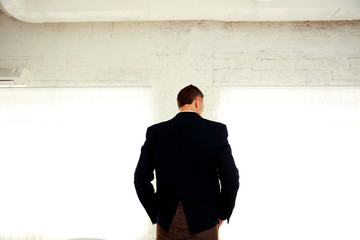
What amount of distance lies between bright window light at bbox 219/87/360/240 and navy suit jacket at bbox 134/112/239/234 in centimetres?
122

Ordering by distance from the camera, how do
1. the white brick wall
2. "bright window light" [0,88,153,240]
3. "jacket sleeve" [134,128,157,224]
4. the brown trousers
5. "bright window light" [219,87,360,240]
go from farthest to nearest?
1. the white brick wall
2. "bright window light" [0,88,153,240]
3. "bright window light" [219,87,360,240]
4. "jacket sleeve" [134,128,157,224]
5. the brown trousers

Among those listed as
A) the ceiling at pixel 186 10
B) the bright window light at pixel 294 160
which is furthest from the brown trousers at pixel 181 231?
the ceiling at pixel 186 10

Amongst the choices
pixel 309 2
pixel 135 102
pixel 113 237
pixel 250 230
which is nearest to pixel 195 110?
pixel 135 102

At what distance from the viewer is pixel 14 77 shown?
109 inches

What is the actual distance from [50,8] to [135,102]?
136 cm

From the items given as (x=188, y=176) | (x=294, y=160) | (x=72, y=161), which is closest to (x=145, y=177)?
(x=188, y=176)

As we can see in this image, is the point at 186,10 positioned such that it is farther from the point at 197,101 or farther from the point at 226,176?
the point at 226,176

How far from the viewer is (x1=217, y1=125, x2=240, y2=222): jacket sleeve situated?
4.46ft

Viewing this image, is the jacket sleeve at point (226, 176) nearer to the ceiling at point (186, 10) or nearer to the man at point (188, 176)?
the man at point (188, 176)

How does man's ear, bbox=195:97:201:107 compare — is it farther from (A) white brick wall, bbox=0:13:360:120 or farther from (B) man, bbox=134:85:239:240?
(A) white brick wall, bbox=0:13:360:120

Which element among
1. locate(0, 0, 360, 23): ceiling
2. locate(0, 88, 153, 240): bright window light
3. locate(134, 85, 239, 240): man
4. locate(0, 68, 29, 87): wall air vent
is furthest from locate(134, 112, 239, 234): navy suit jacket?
locate(0, 68, 29, 87): wall air vent

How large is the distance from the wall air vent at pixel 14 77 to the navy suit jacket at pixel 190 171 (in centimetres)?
217

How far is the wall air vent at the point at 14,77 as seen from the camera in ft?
9.07

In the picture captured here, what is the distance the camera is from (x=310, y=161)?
250cm
